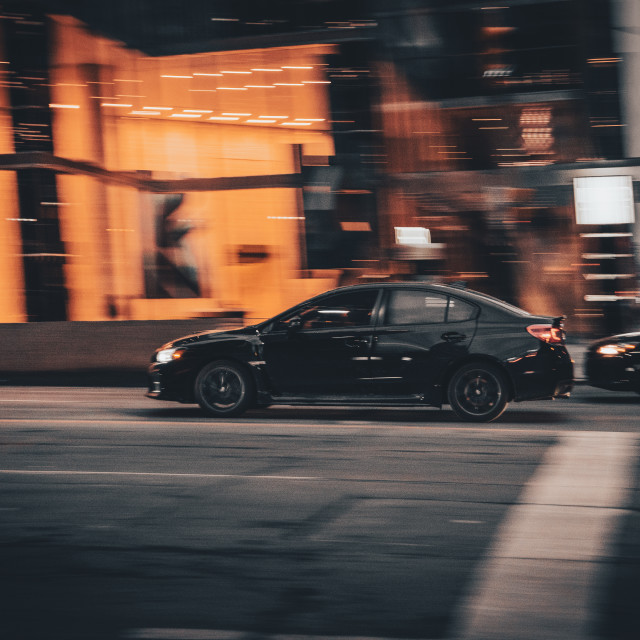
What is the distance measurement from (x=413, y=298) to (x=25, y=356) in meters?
9.03

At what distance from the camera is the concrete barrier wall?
1606 cm

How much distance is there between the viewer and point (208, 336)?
1036 centimetres

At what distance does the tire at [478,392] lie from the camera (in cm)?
964

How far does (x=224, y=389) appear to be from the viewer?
1023 centimetres

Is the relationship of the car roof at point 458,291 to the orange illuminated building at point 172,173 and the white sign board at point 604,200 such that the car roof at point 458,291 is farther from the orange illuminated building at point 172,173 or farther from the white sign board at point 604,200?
the white sign board at point 604,200

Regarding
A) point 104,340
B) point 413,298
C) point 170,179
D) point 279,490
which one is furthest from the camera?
point 170,179

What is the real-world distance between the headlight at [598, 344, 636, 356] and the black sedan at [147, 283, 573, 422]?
5.95 ft

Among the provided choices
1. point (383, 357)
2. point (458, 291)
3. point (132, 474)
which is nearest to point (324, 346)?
point (383, 357)

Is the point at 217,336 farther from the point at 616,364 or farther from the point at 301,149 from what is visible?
the point at 301,149

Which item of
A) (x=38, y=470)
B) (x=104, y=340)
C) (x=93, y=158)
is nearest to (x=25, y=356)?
(x=104, y=340)

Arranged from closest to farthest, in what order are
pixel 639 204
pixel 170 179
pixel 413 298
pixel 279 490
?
pixel 279 490, pixel 413 298, pixel 639 204, pixel 170 179

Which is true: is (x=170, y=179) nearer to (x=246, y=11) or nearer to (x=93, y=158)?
(x=93, y=158)

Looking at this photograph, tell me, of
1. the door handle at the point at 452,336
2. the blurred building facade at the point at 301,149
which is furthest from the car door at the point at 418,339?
the blurred building facade at the point at 301,149

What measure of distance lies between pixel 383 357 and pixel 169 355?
2.36 metres
